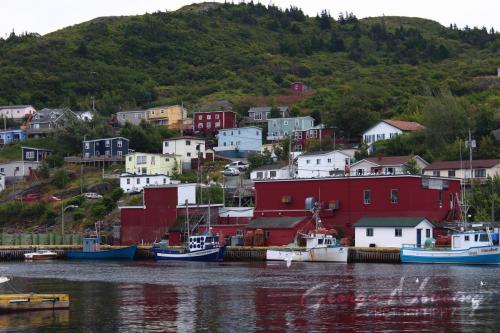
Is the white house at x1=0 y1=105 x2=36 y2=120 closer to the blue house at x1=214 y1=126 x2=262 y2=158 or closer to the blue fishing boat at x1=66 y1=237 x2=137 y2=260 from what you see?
the blue house at x1=214 y1=126 x2=262 y2=158

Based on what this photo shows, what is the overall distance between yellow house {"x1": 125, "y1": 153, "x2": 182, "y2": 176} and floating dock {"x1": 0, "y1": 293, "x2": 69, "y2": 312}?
7207cm

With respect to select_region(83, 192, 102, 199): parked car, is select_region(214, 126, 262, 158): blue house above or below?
above

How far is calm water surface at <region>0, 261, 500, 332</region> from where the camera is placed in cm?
3669

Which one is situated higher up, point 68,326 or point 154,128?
point 154,128

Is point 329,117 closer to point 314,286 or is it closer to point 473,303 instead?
point 314,286

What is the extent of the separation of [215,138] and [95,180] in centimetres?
2753

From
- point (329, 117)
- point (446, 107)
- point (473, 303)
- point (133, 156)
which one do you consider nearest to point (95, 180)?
point (133, 156)

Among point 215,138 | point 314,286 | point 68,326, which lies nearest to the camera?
point 68,326

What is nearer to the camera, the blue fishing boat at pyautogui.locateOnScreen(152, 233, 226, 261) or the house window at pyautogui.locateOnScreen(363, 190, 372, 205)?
the blue fishing boat at pyautogui.locateOnScreen(152, 233, 226, 261)

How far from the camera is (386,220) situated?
75062 millimetres

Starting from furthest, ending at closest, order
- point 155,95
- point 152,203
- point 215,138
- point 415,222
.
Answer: point 155,95
point 215,138
point 152,203
point 415,222

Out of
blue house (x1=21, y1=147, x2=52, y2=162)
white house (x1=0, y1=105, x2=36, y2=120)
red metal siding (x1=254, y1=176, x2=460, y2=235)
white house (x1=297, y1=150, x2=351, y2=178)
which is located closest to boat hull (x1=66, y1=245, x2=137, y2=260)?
red metal siding (x1=254, y1=176, x2=460, y2=235)

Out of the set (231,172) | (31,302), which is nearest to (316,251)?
(31,302)

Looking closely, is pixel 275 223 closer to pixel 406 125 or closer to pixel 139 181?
pixel 139 181
